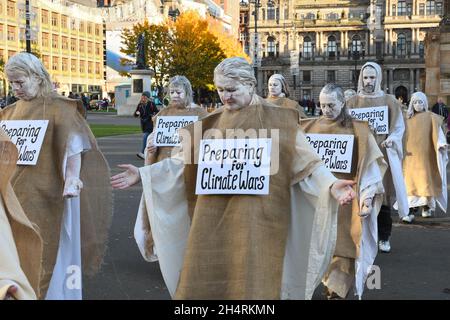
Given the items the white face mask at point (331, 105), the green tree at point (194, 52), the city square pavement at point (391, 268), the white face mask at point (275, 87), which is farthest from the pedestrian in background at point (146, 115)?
the green tree at point (194, 52)

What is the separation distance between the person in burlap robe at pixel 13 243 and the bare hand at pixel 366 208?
296 centimetres

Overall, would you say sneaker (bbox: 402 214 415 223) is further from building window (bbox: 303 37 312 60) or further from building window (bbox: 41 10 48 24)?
building window (bbox: 303 37 312 60)

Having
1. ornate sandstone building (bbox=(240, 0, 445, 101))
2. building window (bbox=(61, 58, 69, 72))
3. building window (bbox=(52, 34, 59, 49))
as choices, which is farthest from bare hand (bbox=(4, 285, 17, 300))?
ornate sandstone building (bbox=(240, 0, 445, 101))

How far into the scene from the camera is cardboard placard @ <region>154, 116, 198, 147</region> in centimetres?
863

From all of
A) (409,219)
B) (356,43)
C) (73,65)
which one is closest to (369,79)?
(409,219)

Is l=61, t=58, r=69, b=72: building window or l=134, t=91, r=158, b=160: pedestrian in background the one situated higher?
l=61, t=58, r=69, b=72: building window

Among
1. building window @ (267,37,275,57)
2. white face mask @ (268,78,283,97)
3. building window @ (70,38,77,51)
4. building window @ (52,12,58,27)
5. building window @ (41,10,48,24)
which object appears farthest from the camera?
building window @ (267,37,275,57)

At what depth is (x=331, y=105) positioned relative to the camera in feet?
21.2

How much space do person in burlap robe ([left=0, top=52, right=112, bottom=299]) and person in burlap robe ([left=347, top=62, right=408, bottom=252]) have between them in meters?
3.80

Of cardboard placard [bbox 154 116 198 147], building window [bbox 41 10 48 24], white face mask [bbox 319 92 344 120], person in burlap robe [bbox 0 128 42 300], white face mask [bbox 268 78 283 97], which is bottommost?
person in burlap robe [bbox 0 128 42 300]

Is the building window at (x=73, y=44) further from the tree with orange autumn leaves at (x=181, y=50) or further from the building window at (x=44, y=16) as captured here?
the tree with orange autumn leaves at (x=181, y=50)

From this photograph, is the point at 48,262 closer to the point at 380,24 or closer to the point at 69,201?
the point at 69,201

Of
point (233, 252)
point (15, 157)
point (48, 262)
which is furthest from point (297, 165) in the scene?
point (48, 262)

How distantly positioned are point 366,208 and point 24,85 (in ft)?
9.49
